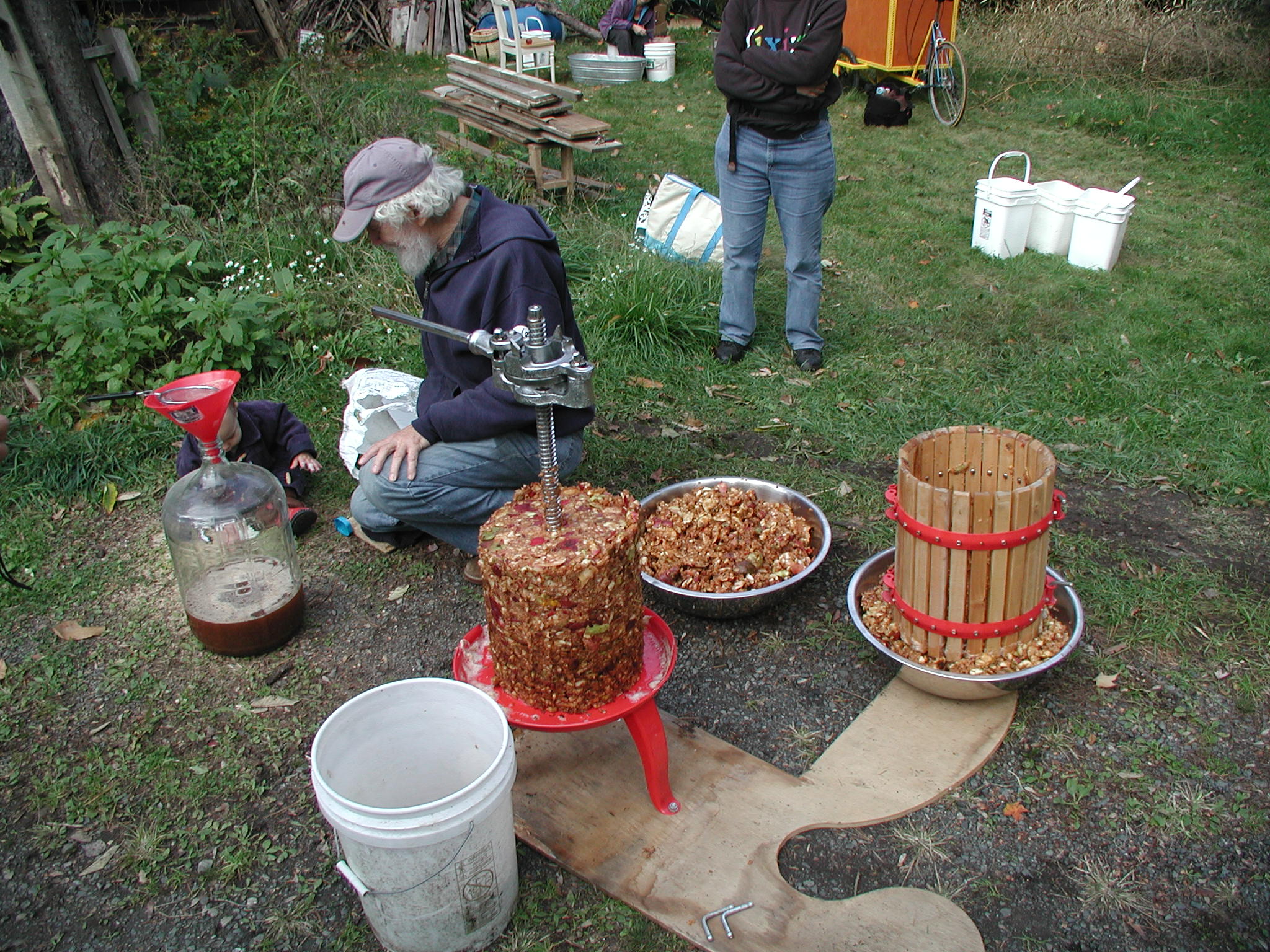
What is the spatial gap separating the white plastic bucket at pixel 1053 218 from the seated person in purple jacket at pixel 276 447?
17.8ft

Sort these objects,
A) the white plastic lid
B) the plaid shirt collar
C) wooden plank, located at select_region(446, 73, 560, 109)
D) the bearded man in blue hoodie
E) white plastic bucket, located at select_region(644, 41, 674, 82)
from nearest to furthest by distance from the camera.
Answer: the bearded man in blue hoodie
the plaid shirt collar
the white plastic lid
wooden plank, located at select_region(446, 73, 560, 109)
white plastic bucket, located at select_region(644, 41, 674, 82)

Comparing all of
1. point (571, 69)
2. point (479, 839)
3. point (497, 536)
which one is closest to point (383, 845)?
point (479, 839)

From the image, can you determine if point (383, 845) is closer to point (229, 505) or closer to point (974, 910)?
point (974, 910)

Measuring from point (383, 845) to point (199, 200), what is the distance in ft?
20.2

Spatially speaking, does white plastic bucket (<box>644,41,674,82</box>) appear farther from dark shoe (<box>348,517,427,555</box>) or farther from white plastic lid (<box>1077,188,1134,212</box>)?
dark shoe (<box>348,517,427,555</box>)

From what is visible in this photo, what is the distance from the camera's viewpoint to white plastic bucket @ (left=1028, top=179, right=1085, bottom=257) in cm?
679

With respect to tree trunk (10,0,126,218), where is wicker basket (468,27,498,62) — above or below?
below

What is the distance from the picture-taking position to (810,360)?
543cm

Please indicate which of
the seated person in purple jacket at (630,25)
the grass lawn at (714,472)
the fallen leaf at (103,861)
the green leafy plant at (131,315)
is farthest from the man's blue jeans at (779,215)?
Result: the seated person in purple jacket at (630,25)

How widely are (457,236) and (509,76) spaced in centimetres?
571

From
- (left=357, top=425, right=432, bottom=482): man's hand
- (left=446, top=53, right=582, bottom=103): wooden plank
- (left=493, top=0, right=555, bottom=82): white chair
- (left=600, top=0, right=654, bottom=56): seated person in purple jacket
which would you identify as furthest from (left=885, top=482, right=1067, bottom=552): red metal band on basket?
(left=600, top=0, right=654, bottom=56): seated person in purple jacket

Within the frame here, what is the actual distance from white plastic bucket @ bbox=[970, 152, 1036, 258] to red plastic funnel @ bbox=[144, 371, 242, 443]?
18.5 ft

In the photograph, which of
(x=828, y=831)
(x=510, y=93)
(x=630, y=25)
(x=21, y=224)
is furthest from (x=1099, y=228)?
(x=630, y=25)

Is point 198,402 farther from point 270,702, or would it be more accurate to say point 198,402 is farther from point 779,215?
point 779,215
